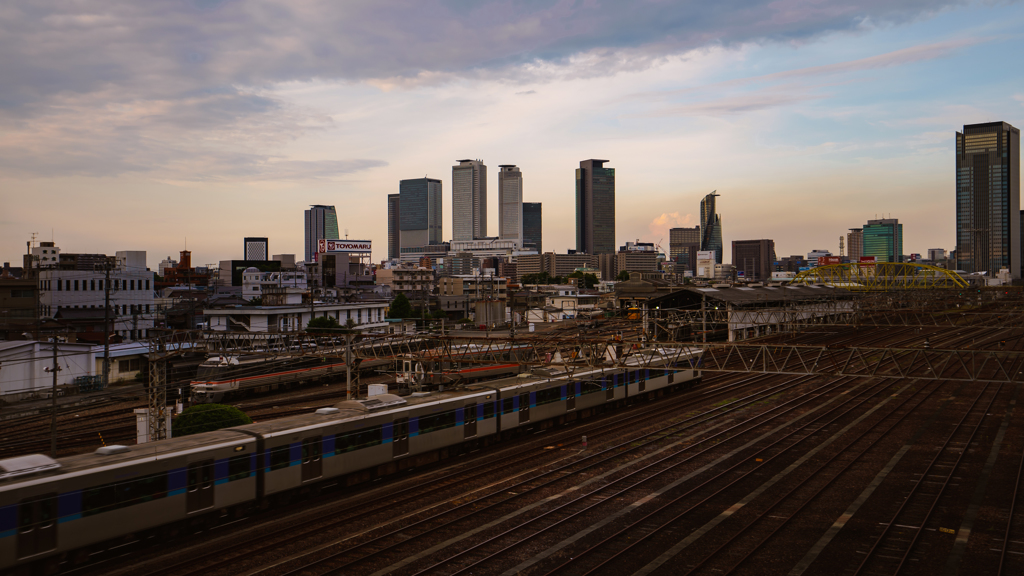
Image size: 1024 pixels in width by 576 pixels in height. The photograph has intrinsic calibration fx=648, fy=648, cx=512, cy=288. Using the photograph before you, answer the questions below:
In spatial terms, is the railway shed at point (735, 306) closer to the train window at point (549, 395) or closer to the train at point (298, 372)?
the train at point (298, 372)

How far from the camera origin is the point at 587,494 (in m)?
17.0

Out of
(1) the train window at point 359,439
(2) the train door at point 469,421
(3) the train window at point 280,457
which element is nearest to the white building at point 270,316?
(2) the train door at point 469,421

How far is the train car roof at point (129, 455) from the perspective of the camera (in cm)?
1119

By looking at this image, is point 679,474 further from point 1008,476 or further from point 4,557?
point 4,557

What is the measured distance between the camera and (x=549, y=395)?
25.2 metres

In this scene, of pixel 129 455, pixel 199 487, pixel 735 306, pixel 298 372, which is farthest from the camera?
pixel 735 306

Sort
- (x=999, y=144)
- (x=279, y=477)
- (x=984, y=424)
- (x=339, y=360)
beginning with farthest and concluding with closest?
(x=999, y=144) → (x=339, y=360) → (x=984, y=424) → (x=279, y=477)

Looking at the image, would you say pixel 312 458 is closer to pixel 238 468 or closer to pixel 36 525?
pixel 238 468

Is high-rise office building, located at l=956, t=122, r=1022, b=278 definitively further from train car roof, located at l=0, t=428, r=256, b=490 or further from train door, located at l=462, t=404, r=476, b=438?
train car roof, located at l=0, t=428, r=256, b=490

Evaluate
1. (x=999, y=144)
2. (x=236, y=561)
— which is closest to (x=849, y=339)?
(x=236, y=561)

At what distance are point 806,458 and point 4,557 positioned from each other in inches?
818

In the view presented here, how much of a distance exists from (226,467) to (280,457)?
1439 mm

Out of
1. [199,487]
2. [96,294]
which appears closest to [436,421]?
[199,487]

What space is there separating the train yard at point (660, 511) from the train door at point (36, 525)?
0.95 metres
